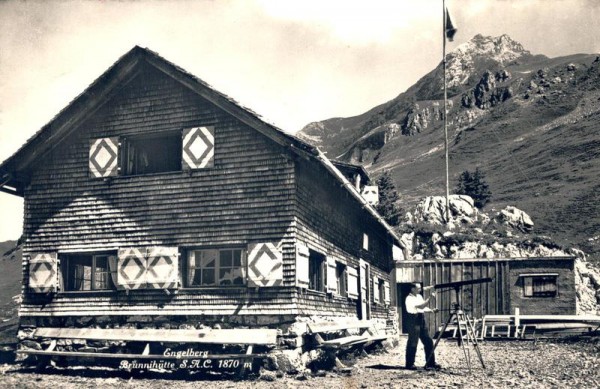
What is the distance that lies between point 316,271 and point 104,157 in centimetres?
668

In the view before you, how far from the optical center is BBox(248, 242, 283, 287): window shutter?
15.0 meters

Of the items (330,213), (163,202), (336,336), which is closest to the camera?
(163,202)

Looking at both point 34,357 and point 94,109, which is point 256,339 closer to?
point 34,357

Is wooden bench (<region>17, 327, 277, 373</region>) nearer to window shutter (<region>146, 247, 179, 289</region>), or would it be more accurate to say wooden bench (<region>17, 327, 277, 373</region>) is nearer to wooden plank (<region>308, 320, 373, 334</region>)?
wooden plank (<region>308, 320, 373, 334</region>)

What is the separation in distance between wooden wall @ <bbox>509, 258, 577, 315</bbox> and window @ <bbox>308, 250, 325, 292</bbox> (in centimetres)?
1522

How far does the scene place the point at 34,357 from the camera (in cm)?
1647

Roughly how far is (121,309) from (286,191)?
17.6 feet

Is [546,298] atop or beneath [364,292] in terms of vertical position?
beneath

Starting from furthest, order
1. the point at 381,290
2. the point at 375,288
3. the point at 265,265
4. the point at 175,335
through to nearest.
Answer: the point at 381,290, the point at 375,288, the point at 265,265, the point at 175,335

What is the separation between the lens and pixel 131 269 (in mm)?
16281

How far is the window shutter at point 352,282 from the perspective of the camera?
2051 centimetres

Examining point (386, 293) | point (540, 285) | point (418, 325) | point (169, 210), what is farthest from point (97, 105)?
point (540, 285)

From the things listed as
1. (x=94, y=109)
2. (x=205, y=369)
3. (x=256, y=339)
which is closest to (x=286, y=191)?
(x=256, y=339)

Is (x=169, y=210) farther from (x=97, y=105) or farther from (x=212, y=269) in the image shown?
(x=97, y=105)
